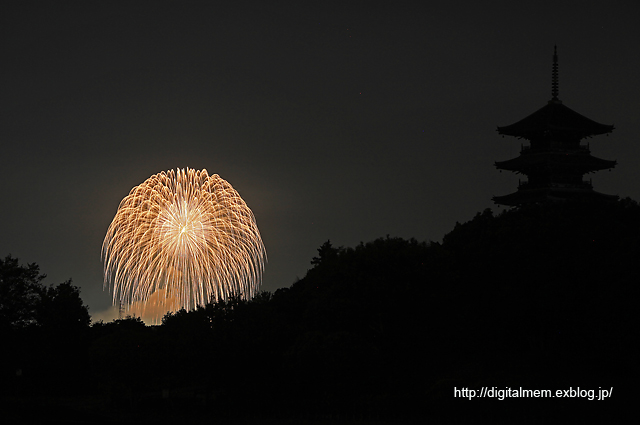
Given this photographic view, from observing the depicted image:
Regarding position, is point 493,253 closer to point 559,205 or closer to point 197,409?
point 559,205

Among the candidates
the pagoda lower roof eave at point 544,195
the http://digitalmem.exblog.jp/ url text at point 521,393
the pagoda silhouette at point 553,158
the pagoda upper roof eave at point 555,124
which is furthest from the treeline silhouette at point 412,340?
the pagoda upper roof eave at point 555,124

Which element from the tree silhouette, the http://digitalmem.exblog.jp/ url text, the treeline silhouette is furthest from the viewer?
the tree silhouette

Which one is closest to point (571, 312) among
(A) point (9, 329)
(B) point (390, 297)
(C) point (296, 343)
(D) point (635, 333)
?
(D) point (635, 333)

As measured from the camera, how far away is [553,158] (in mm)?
87250

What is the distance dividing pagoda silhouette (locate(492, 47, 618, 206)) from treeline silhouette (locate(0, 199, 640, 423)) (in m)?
15.6

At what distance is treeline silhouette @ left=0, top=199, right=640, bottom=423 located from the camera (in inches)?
2122

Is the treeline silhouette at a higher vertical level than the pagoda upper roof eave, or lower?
lower

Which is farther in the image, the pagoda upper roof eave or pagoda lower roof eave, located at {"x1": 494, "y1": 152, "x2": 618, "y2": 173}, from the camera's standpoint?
the pagoda upper roof eave

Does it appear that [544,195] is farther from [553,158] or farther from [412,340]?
[412,340]

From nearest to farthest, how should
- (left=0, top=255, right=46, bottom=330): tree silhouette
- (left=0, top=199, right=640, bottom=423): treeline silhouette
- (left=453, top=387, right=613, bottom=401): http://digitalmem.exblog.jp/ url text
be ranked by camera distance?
(left=453, top=387, right=613, bottom=401): http://digitalmem.exblog.jp/ url text → (left=0, top=199, right=640, bottom=423): treeline silhouette → (left=0, top=255, right=46, bottom=330): tree silhouette

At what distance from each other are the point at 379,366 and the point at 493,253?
14092mm

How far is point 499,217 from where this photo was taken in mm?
72250

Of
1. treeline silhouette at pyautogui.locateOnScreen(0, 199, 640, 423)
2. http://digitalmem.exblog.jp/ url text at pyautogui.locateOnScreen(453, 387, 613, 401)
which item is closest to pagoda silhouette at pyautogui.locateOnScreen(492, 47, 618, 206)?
treeline silhouette at pyautogui.locateOnScreen(0, 199, 640, 423)

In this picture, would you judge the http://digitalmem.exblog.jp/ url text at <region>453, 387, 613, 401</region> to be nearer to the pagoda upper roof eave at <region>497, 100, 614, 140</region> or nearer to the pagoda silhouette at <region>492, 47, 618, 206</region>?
the pagoda silhouette at <region>492, 47, 618, 206</region>
